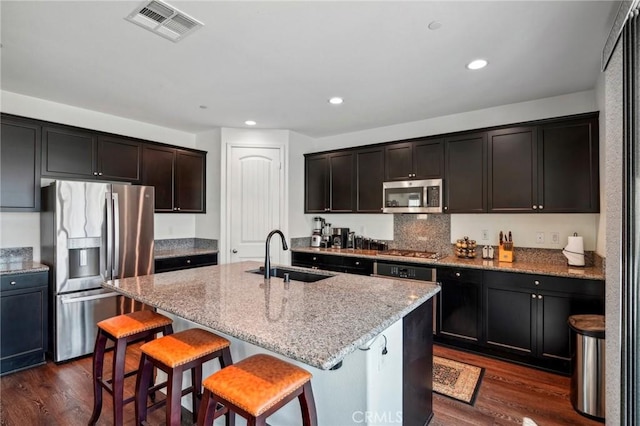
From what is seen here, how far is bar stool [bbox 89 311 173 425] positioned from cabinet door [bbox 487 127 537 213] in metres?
3.29

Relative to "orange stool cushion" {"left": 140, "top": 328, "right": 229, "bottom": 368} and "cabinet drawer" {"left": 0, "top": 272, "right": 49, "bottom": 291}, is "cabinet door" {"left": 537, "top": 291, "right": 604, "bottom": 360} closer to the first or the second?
"orange stool cushion" {"left": 140, "top": 328, "right": 229, "bottom": 368}

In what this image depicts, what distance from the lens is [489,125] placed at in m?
3.62

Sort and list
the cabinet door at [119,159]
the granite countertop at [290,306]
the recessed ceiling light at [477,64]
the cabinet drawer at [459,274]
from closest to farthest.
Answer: the granite countertop at [290,306]
the recessed ceiling light at [477,64]
the cabinet drawer at [459,274]
the cabinet door at [119,159]

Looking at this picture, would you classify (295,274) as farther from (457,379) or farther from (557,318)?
(557,318)

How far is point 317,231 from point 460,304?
7.81 ft

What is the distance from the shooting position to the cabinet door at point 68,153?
128 inches

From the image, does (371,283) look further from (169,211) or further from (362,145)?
(169,211)

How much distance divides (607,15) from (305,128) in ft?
10.8

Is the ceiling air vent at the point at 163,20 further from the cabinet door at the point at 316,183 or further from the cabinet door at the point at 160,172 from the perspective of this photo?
the cabinet door at the point at 316,183

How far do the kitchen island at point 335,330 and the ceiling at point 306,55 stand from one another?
5.60 feet

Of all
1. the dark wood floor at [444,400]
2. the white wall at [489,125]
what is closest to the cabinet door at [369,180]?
the white wall at [489,125]

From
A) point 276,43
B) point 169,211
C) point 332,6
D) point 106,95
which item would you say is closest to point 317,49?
point 276,43

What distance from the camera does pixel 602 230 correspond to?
9.04 ft

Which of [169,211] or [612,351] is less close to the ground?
[169,211]
